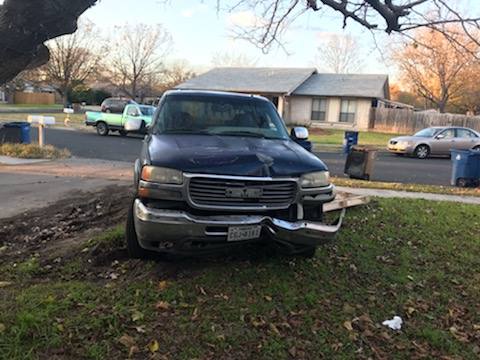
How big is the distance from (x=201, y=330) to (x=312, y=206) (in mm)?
1579

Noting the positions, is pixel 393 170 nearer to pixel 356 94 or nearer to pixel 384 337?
pixel 384 337

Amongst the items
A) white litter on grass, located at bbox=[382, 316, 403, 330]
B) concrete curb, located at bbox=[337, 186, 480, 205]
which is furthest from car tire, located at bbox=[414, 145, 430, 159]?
white litter on grass, located at bbox=[382, 316, 403, 330]

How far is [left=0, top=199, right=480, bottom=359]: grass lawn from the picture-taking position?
3439mm

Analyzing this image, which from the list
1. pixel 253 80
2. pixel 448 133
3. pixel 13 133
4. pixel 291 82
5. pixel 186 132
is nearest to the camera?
pixel 186 132

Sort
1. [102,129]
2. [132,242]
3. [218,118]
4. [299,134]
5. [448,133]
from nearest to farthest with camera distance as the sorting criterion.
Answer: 1. [132,242]
2. [218,118]
3. [299,134]
4. [448,133]
5. [102,129]

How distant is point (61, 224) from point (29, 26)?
3.31 meters

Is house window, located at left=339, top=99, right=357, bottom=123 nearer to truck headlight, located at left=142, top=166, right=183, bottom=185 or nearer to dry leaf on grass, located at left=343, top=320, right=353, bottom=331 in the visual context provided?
dry leaf on grass, located at left=343, top=320, right=353, bottom=331

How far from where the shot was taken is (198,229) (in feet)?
12.6

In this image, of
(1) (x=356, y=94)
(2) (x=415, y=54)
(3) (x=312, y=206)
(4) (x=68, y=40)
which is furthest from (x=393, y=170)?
(4) (x=68, y=40)

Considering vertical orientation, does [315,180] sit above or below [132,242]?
above

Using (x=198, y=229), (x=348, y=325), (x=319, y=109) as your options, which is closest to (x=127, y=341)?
(x=198, y=229)

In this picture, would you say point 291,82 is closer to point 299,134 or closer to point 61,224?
point 299,134

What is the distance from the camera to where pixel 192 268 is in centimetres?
462

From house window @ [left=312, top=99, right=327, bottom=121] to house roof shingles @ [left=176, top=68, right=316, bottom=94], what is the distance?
2181 millimetres
